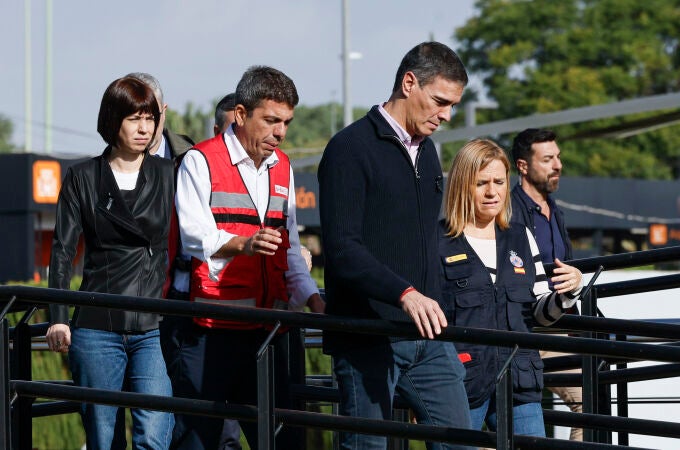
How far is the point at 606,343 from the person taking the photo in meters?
3.62

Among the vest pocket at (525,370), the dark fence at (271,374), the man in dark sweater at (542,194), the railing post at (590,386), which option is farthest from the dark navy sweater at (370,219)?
the man in dark sweater at (542,194)

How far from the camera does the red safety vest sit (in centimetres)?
412

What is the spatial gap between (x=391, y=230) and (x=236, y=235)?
0.52 metres

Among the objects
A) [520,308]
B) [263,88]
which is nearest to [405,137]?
[263,88]

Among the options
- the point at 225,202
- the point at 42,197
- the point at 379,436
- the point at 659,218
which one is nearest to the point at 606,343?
the point at 379,436

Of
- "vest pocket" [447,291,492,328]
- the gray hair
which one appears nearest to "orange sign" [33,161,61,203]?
the gray hair

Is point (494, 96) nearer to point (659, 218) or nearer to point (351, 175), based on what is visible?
point (659, 218)

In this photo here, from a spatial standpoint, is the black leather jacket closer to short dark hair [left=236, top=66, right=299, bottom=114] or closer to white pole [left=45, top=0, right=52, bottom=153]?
short dark hair [left=236, top=66, right=299, bottom=114]

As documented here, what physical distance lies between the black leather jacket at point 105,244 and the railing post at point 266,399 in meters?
0.80

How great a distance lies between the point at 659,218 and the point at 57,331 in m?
31.3

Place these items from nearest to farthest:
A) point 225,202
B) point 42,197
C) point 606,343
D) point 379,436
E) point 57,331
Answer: point 606,343
point 379,436
point 225,202
point 57,331
point 42,197

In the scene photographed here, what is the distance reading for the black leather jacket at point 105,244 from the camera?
14.9 ft

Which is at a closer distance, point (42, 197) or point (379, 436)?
point (379, 436)

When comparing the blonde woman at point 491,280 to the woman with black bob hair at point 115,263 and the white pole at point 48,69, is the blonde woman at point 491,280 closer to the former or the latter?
the woman with black bob hair at point 115,263
